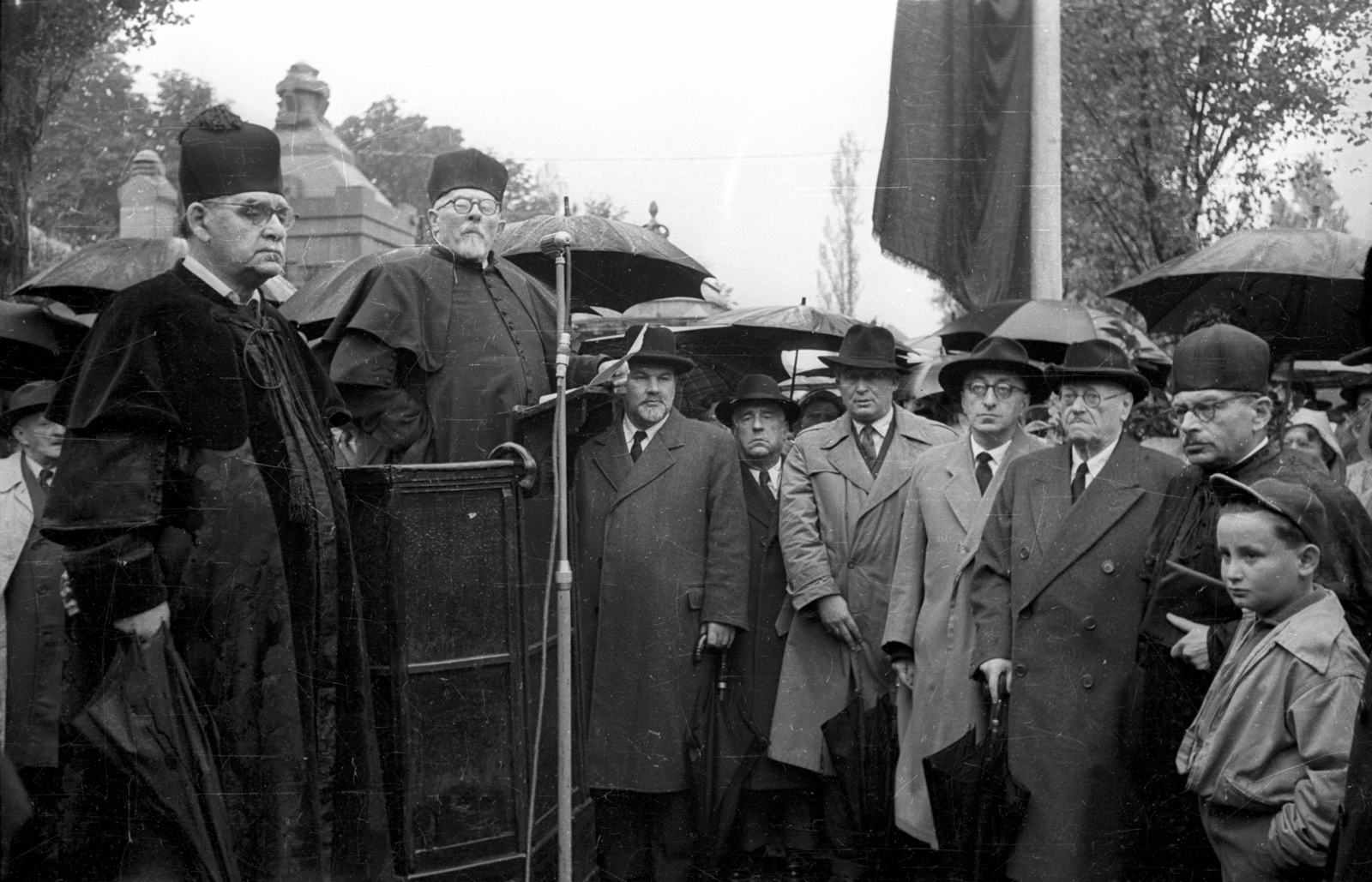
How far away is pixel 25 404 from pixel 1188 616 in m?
4.50

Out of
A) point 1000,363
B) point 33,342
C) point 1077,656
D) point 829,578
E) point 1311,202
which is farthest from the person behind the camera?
point 1311,202

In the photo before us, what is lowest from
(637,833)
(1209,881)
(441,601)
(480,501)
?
(637,833)

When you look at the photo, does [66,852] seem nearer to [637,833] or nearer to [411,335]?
[411,335]

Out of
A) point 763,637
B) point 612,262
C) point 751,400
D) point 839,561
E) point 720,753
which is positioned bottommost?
point 720,753

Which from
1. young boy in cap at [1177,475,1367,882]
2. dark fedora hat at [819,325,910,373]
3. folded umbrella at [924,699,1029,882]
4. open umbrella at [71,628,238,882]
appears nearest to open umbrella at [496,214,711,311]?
dark fedora hat at [819,325,910,373]

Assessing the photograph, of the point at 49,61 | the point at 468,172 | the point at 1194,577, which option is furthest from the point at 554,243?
the point at 1194,577

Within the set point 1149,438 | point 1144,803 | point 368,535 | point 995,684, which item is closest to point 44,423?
point 368,535

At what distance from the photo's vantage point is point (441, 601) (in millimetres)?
3992

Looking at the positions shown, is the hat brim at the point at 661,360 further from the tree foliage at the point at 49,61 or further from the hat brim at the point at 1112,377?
the tree foliage at the point at 49,61

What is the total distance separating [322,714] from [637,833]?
2.28 m

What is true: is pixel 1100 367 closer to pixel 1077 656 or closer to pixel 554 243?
pixel 1077 656

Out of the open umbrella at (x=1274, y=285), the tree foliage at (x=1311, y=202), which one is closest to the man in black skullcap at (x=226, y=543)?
the open umbrella at (x=1274, y=285)

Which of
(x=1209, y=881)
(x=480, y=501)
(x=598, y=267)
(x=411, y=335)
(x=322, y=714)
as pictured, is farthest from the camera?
(x=598, y=267)

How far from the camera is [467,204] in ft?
17.4
